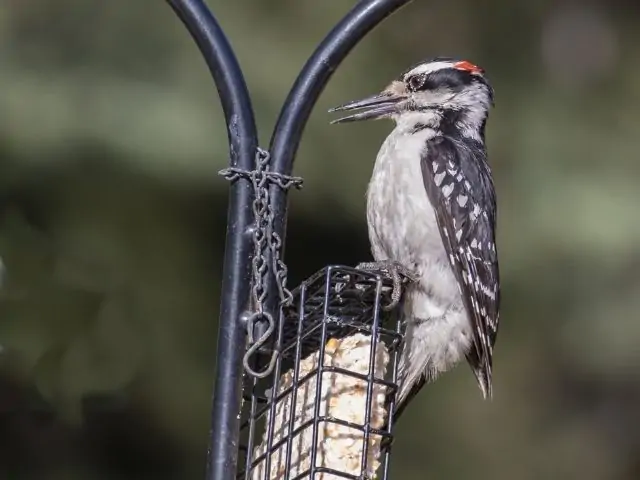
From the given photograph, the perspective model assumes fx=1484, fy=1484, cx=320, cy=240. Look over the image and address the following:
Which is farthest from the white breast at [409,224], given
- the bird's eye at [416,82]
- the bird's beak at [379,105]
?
the bird's eye at [416,82]

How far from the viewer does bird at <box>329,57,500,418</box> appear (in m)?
4.45

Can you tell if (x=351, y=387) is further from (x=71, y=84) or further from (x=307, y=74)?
(x=71, y=84)

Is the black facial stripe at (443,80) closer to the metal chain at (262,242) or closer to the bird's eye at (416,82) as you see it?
the bird's eye at (416,82)

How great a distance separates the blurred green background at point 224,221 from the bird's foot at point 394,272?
4.13 feet

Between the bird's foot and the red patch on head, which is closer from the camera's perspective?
the bird's foot

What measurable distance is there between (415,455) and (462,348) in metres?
1.79

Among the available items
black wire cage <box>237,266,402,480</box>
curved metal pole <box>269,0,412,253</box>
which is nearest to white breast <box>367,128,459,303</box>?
Result: black wire cage <box>237,266,402,480</box>

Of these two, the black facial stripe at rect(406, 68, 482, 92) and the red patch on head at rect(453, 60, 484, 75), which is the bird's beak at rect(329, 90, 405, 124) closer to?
the black facial stripe at rect(406, 68, 482, 92)

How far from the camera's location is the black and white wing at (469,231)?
445 centimetres

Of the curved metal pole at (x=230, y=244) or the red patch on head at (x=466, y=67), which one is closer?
the curved metal pole at (x=230, y=244)

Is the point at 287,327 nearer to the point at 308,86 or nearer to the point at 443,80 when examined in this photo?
the point at 308,86

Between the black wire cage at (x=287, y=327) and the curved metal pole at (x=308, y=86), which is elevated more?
the curved metal pole at (x=308, y=86)

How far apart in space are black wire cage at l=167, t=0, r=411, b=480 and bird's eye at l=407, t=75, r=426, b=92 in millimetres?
906

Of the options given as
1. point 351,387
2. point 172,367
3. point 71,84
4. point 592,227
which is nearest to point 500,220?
point 592,227
